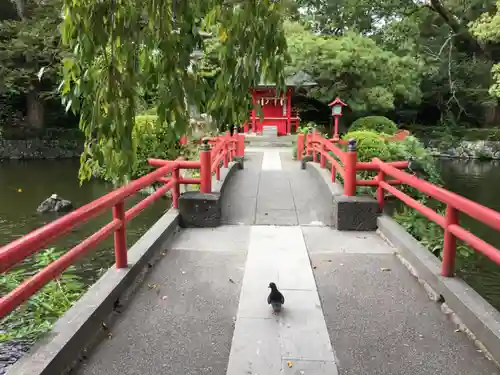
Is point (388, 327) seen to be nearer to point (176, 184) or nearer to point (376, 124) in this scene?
point (176, 184)

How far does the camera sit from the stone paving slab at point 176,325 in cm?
317

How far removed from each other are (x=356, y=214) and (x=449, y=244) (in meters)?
2.46

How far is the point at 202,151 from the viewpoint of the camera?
7109 millimetres

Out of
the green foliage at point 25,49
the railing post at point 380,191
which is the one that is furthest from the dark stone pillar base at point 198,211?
the green foliage at point 25,49

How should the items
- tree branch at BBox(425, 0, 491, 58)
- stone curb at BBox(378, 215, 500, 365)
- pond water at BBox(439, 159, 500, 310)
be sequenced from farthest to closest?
tree branch at BBox(425, 0, 491, 58) → pond water at BBox(439, 159, 500, 310) → stone curb at BBox(378, 215, 500, 365)

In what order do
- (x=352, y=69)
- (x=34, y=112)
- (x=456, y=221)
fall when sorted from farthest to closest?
(x=34, y=112) → (x=352, y=69) → (x=456, y=221)

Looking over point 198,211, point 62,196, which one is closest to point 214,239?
point 198,211

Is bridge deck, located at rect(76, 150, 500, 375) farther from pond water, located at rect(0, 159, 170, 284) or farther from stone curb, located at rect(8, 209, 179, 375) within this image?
pond water, located at rect(0, 159, 170, 284)

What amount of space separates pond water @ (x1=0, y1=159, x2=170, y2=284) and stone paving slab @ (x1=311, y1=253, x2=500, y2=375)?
5018 millimetres

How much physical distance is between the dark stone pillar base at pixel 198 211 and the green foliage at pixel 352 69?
17.0 m

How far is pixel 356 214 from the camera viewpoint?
263 inches

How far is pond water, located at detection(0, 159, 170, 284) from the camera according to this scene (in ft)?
31.7

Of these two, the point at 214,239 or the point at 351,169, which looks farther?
the point at 351,169

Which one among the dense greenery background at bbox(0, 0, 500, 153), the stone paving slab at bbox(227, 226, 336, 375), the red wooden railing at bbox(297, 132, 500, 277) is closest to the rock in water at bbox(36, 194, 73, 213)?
the dense greenery background at bbox(0, 0, 500, 153)
